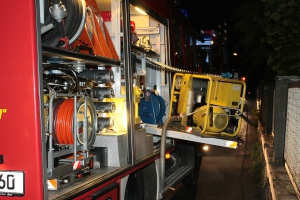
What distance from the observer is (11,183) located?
3.28 meters

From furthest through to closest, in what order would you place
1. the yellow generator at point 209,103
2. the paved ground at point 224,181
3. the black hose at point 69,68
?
the paved ground at point 224,181 < the yellow generator at point 209,103 < the black hose at point 69,68

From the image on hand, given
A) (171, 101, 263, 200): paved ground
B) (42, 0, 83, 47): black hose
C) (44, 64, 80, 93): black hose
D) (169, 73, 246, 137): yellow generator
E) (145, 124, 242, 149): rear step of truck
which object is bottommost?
(171, 101, 263, 200): paved ground

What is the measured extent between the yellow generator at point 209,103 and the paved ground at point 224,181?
0.81 metres

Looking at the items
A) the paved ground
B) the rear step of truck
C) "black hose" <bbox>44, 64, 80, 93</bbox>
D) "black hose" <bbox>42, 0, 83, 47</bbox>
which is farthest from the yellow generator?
"black hose" <bbox>42, 0, 83, 47</bbox>

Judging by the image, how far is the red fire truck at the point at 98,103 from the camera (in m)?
3.20

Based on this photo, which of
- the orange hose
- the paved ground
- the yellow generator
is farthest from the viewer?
the paved ground

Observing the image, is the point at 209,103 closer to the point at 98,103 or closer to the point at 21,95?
the point at 98,103

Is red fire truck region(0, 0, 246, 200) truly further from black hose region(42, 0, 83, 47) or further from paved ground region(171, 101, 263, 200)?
paved ground region(171, 101, 263, 200)

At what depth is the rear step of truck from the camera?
618 centimetres

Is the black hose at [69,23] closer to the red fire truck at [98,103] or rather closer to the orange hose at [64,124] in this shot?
the red fire truck at [98,103]

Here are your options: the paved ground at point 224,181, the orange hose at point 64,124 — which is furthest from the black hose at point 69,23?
the paved ground at point 224,181

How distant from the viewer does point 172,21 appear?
7652mm

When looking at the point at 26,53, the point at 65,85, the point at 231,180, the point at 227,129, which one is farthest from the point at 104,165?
the point at 231,180

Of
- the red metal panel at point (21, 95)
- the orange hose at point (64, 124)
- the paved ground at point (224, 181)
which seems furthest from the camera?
the paved ground at point (224, 181)
